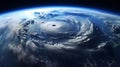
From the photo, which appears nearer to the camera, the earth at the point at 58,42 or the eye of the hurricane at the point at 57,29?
the earth at the point at 58,42

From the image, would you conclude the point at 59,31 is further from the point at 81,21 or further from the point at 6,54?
the point at 6,54

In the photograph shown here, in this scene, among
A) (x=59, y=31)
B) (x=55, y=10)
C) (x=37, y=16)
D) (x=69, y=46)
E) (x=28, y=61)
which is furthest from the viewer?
(x=55, y=10)

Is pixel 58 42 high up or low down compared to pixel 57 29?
down

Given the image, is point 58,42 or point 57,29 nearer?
point 58,42

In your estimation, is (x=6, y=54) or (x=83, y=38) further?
(x=83, y=38)

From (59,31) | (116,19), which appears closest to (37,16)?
(59,31)

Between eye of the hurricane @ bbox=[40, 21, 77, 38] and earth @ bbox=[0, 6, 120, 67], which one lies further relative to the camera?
eye of the hurricane @ bbox=[40, 21, 77, 38]

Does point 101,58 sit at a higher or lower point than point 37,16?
lower

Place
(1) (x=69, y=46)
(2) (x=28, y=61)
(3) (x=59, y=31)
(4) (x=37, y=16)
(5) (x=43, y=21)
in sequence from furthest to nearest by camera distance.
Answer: (4) (x=37, y=16) → (5) (x=43, y=21) → (3) (x=59, y=31) → (1) (x=69, y=46) → (2) (x=28, y=61)
